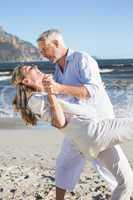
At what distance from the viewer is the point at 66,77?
424 cm

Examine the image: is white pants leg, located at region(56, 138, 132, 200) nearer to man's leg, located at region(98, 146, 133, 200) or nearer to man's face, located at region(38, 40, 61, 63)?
man's leg, located at region(98, 146, 133, 200)

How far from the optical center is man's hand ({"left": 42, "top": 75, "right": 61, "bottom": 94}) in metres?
3.86

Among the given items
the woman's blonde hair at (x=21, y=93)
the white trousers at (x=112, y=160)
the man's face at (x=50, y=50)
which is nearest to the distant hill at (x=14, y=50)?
the white trousers at (x=112, y=160)

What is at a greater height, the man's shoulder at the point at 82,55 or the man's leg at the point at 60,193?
the man's shoulder at the point at 82,55

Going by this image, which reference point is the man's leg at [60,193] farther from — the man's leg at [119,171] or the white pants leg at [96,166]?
the man's leg at [119,171]

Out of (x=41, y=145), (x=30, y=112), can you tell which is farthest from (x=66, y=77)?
(x=41, y=145)

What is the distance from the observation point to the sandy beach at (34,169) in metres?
5.81

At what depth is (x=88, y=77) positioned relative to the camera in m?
4.03

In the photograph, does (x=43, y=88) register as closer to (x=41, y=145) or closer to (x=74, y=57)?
(x=74, y=57)

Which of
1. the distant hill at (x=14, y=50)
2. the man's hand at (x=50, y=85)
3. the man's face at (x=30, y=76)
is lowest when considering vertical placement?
the distant hill at (x=14, y=50)

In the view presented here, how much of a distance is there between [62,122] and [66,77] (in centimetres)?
46

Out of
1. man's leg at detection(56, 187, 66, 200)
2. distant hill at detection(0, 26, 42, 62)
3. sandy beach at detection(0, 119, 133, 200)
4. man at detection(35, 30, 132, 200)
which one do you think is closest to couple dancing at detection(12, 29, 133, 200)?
man at detection(35, 30, 132, 200)

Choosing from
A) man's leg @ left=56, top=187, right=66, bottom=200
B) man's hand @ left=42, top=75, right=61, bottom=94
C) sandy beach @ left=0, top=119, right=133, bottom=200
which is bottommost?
sandy beach @ left=0, top=119, right=133, bottom=200

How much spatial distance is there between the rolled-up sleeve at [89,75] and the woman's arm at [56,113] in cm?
28
